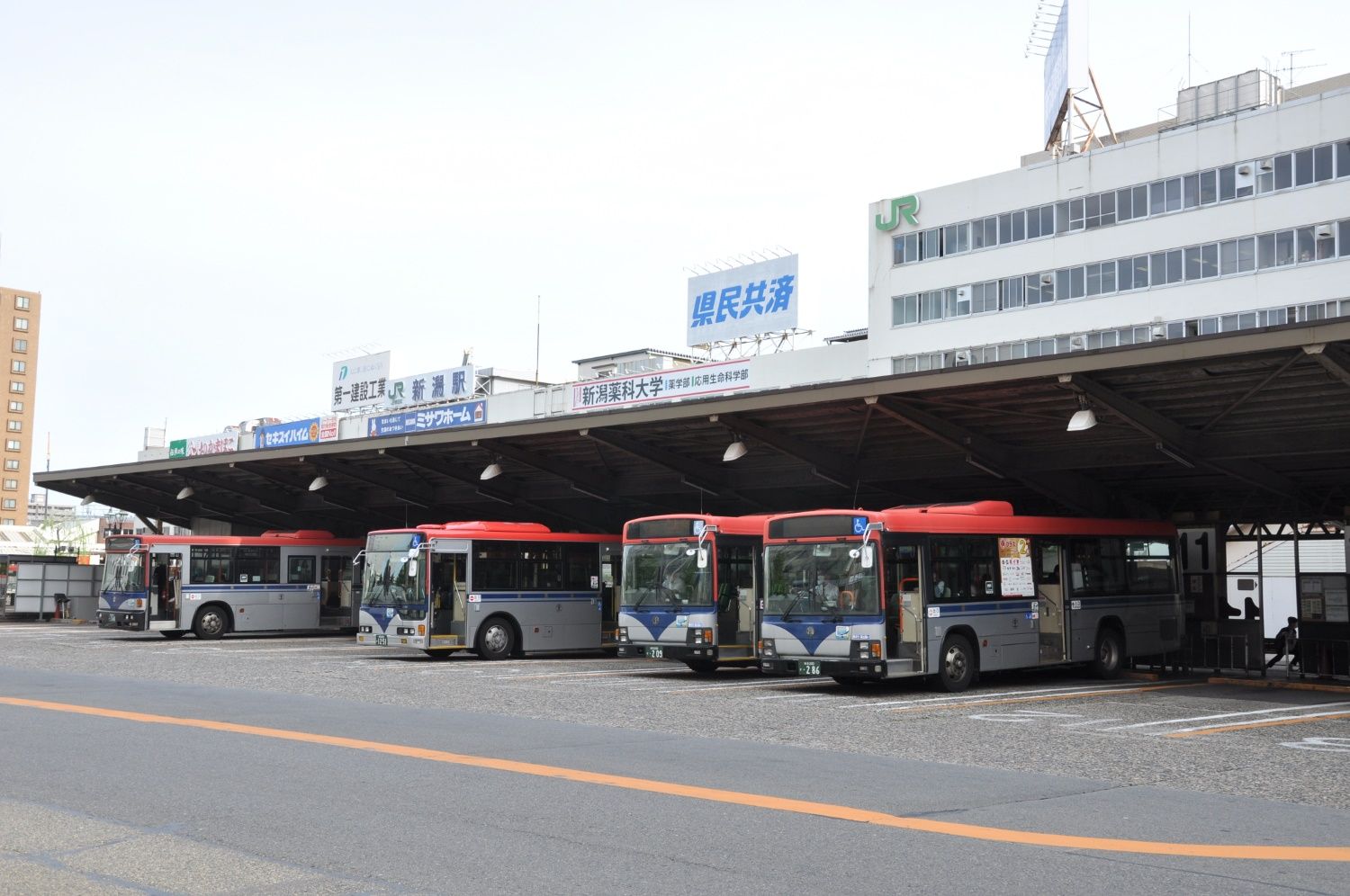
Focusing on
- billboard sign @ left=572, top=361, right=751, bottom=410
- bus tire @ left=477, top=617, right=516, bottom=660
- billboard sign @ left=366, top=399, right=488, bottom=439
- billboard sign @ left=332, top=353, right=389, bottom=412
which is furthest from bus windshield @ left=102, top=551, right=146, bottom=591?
billboard sign @ left=332, top=353, right=389, bottom=412

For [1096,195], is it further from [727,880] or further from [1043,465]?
[727,880]

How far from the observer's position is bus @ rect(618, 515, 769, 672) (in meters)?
22.0

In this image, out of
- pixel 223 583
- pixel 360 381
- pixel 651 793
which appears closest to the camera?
pixel 651 793

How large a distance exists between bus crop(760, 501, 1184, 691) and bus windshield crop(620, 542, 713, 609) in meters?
2.25

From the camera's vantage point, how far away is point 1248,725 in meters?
15.1

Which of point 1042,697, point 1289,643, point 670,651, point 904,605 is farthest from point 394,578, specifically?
point 1289,643

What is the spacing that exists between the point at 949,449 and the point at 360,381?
47140mm

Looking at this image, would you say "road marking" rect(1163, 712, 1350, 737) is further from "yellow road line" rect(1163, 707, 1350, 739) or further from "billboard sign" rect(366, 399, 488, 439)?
"billboard sign" rect(366, 399, 488, 439)

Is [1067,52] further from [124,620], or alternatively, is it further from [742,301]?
[124,620]

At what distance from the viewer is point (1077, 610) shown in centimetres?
2178

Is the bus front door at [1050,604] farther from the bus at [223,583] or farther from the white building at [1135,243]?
the white building at [1135,243]

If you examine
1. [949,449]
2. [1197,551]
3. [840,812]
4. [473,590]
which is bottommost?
[840,812]

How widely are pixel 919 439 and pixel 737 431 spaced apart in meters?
3.44

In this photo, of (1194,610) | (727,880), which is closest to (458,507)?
(1194,610)
